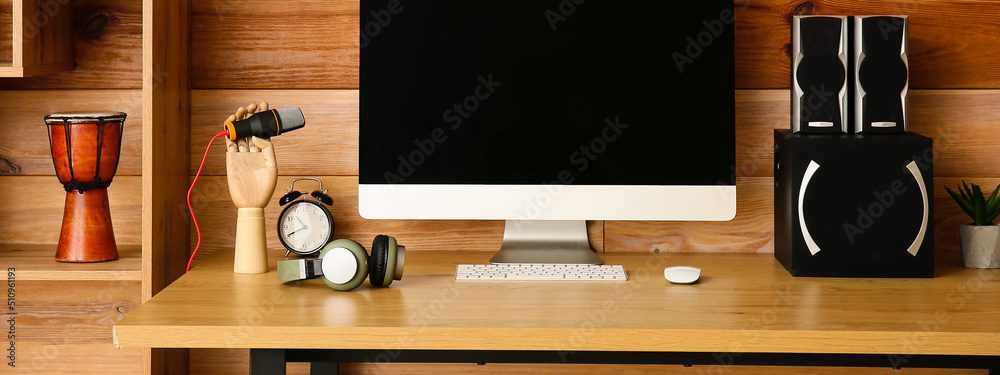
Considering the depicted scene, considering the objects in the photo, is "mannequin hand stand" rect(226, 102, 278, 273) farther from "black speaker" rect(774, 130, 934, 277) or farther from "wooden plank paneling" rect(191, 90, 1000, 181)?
"black speaker" rect(774, 130, 934, 277)

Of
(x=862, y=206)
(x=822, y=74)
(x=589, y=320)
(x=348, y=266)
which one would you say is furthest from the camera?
(x=822, y=74)

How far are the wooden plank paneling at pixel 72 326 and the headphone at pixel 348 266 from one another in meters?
0.64

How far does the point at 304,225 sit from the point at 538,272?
1.60ft

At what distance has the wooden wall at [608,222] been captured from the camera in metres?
1.62

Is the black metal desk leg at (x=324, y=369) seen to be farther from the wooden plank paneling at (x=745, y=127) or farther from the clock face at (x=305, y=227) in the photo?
the wooden plank paneling at (x=745, y=127)

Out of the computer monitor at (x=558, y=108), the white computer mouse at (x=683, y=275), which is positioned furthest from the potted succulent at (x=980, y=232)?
the white computer mouse at (x=683, y=275)

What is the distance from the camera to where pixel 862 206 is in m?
1.36

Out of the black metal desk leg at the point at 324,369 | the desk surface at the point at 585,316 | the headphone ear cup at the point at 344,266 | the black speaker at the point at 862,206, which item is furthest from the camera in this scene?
the black metal desk leg at the point at 324,369

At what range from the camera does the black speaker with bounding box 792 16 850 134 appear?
145 cm

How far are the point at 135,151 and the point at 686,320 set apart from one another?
121cm

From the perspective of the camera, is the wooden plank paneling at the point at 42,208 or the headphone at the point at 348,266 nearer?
the headphone at the point at 348,266

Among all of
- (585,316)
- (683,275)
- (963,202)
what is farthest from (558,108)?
(963,202)

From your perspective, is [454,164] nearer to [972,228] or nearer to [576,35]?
[576,35]

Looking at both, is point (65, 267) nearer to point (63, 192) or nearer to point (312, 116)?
point (63, 192)
